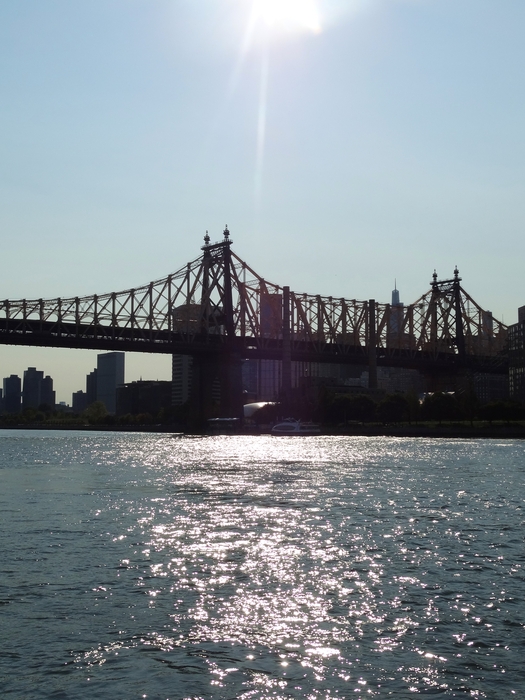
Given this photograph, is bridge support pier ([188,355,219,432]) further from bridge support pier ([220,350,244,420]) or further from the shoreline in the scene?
the shoreline

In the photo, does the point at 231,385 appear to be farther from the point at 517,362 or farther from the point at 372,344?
the point at 517,362

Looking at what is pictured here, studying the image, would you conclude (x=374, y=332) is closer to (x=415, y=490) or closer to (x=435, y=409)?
(x=435, y=409)

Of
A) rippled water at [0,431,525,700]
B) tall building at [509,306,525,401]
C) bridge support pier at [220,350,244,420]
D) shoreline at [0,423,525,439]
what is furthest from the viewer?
tall building at [509,306,525,401]

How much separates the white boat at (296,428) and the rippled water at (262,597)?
101881 mm

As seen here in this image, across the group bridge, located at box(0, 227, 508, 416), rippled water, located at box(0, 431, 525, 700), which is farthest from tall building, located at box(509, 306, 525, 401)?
rippled water, located at box(0, 431, 525, 700)

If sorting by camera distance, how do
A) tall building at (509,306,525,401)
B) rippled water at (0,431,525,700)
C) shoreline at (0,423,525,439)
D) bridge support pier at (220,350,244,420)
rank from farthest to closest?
1. tall building at (509,306,525,401)
2. bridge support pier at (220,350,244,420)
3. shoreline at (0,423,525,439)
4. rippled water at (0,431,525,700)

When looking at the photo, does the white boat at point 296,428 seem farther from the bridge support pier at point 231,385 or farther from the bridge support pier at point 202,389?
the bridge support pier at point 202,389

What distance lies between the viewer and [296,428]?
141375 mm

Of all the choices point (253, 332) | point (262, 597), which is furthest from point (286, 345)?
point (262, 597)

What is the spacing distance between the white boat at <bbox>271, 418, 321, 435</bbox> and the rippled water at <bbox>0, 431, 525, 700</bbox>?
334 feet

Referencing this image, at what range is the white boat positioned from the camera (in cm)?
14062

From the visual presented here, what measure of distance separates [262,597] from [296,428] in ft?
404

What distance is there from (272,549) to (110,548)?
444 centimetres

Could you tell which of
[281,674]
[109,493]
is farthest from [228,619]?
[109,493]
